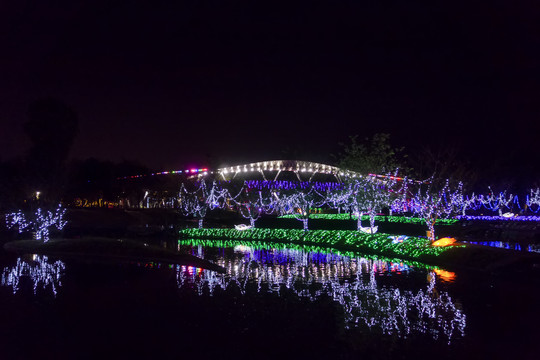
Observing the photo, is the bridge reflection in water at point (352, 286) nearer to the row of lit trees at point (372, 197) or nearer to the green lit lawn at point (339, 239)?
the green lit lawn at point (339, 239)

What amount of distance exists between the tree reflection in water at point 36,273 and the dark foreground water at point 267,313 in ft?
0.16

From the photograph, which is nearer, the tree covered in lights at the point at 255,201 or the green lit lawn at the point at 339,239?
the green lit lawn at the point at 339,239

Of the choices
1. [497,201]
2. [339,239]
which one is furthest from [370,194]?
[497,201]

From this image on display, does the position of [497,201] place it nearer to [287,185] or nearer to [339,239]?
[287,185]

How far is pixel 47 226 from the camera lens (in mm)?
24047

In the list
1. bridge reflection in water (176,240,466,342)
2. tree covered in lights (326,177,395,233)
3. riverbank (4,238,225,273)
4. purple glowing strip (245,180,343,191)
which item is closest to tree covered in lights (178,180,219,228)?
purple glowing strip (245,180,343,191)

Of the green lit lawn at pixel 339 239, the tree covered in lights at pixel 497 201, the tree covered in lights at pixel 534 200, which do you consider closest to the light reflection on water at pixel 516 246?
the green lit lawn at pixel 339 239

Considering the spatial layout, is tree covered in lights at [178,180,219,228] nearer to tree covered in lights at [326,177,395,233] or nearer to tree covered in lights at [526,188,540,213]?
tree covered in lights at [326,177,395,233]

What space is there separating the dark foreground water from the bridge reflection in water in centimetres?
4

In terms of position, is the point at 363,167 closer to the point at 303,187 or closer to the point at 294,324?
the point at 303,187

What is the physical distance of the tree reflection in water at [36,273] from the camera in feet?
44.5

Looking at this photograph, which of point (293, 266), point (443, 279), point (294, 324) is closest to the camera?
point (294, 324)

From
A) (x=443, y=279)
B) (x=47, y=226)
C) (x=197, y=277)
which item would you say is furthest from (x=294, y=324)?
(x=47, y=226)

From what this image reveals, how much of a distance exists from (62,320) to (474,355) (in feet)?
24.1
